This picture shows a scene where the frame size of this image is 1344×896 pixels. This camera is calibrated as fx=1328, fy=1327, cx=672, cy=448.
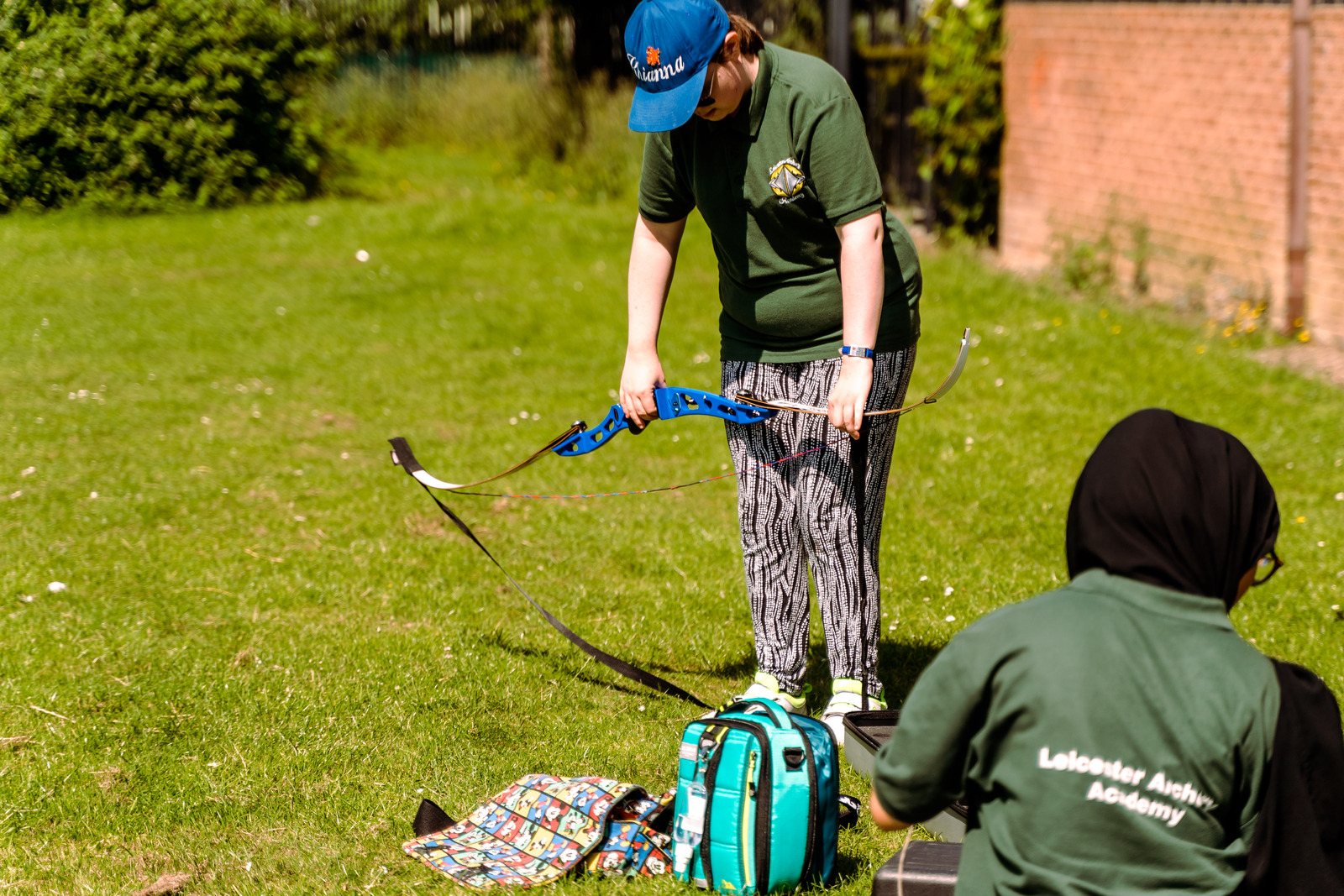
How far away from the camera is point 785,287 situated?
3.63 m

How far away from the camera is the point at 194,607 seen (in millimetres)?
5176

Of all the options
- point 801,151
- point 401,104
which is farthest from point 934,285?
point 401,104

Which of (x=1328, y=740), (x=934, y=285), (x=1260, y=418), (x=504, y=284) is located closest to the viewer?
(x=1328, y=740)

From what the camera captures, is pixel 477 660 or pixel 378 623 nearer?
pixel 477 660

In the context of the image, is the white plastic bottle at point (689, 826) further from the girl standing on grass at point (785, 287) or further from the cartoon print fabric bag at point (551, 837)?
the girl standing on grass at point (785, 287)

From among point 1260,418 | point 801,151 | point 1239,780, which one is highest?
point 801,151

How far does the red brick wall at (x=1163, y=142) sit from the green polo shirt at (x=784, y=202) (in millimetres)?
6259

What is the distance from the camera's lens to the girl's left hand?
343 cm

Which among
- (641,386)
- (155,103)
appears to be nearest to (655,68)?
(641,386)

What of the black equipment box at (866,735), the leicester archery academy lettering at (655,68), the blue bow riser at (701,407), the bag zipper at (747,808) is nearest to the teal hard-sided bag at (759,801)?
the bag zipper at (747,808)

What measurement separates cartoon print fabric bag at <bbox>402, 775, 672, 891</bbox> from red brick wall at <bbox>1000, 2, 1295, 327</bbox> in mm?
7103

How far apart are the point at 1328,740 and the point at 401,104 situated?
19.5 metres

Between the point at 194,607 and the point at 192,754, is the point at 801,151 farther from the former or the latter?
the point at 194,607

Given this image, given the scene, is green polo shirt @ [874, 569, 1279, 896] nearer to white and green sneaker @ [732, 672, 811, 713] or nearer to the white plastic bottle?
the white plastic bottle
